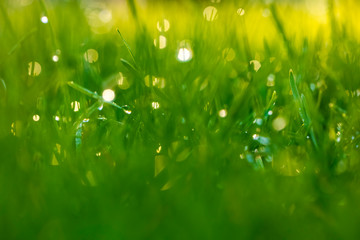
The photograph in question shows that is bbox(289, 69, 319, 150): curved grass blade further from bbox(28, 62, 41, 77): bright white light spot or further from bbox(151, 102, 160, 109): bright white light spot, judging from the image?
bbox(28, 62, 41, 77): bright white light spot

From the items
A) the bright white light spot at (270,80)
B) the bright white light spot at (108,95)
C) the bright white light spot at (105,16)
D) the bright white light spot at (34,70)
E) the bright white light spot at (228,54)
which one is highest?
the bright white light spot at (105,16)

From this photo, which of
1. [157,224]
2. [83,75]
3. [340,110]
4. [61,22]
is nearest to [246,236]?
[157,224]

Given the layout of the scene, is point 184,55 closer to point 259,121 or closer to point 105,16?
point 259,121

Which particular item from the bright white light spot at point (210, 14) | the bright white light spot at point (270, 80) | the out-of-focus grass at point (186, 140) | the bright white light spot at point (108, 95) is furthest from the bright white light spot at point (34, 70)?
the bright white light spot at point (270, 80)

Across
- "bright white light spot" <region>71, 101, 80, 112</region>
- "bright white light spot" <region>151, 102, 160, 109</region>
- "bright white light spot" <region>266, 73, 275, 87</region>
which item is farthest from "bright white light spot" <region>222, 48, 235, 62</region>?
"bright white light spot" <region>71, 101, 80, 112</region>

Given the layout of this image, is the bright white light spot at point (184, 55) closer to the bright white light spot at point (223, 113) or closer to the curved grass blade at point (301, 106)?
the bright white light spot at point (223, 113)

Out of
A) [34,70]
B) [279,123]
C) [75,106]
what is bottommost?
[279,123]

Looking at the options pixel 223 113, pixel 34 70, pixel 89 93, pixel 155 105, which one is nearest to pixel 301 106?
pixel 223 113

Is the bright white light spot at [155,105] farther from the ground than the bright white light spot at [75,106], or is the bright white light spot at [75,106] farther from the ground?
the bright white light spot at [75,106]
